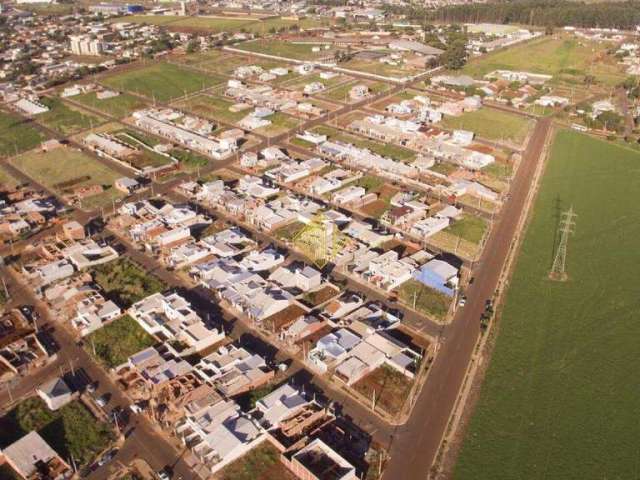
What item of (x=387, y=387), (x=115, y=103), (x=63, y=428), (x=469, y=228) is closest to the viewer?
(x=63, y=428)

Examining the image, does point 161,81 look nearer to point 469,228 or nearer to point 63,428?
point 469,228

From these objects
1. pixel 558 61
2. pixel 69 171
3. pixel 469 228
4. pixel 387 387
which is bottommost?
pixel 387 387

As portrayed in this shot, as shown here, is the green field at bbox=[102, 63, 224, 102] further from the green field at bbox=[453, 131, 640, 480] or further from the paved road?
the green field at bbox=[453, 131, 640, 480]

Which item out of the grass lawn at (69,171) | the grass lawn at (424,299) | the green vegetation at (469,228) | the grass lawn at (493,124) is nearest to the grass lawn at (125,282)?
the grass lawn at (69,171)

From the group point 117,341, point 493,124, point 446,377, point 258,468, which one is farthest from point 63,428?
point 493,124

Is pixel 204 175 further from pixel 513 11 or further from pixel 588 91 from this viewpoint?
pixel 513 11

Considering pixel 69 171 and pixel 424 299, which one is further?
pixel 69 171

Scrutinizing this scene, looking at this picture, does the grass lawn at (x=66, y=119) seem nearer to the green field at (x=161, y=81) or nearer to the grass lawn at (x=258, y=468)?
the green field at (x=161, y=81)
